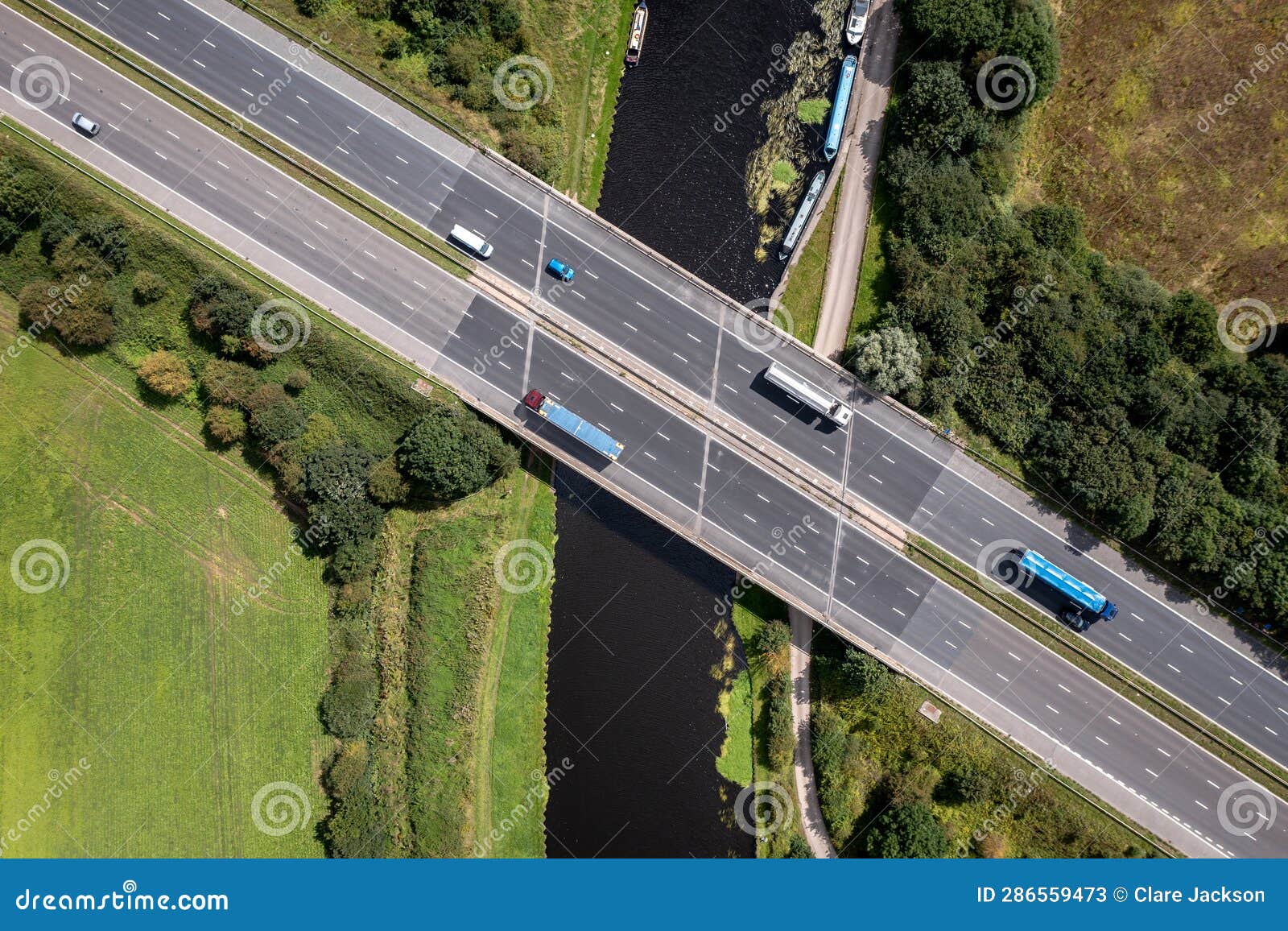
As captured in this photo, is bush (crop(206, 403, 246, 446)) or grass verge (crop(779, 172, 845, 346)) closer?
bush (crop(206, 403, 246, 446))

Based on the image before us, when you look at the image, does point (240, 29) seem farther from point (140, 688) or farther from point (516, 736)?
point (516, 736)

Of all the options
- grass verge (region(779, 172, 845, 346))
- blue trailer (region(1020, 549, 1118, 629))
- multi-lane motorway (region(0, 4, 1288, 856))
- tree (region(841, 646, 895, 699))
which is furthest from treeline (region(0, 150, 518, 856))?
blue trailer (region(1020, 549, 1118, 629))

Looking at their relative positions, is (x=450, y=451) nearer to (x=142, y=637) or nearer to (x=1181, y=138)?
(x=142, y=637)

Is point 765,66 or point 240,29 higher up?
point 765,66

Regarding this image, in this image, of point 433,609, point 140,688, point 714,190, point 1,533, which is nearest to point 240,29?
point 714,190

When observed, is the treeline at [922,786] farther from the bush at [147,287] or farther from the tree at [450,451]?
the bush at [147,287]

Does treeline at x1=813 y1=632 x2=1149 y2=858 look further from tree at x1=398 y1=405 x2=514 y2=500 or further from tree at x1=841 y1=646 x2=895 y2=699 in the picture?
tree at x1=398 y1=405 x2=514 y2=500

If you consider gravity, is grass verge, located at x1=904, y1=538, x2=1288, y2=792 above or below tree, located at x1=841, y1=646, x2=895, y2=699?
above
